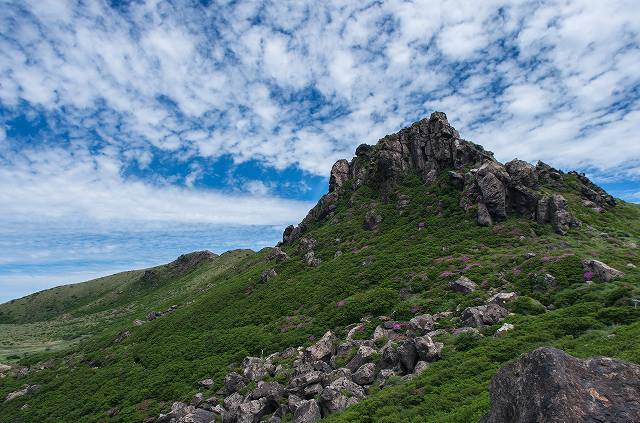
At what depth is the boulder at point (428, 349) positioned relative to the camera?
27234mm

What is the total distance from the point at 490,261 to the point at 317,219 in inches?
2149

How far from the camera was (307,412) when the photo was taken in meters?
24.7

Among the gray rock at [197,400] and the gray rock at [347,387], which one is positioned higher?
the gray rock at [347,387]

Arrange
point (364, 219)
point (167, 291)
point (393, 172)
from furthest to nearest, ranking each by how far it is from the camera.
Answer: point (167, 291) < point (393, 172) < point (364, 219)

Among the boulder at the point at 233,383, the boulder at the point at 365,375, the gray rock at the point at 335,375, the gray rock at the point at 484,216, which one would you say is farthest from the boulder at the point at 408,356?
the gray rock at the point at 484,216

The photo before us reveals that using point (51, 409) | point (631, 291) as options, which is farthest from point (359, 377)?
point (51, 409)

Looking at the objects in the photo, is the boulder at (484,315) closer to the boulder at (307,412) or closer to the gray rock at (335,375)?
the gray rock at (335,375)

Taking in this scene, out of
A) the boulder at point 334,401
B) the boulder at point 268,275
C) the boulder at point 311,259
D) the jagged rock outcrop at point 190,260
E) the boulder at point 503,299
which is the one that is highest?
the jagged rock outcrop at point 190,260

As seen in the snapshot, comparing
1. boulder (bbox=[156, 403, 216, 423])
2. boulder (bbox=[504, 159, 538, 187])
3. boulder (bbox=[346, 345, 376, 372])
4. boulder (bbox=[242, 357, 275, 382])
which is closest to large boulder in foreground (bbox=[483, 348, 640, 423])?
boulder (bbox=[346, 345, 376, 372])

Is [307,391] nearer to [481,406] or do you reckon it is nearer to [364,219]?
[481,406]

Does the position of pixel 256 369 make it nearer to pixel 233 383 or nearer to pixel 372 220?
pixel 233 383

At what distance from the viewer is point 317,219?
96688 millimetres

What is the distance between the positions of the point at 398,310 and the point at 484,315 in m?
11.3

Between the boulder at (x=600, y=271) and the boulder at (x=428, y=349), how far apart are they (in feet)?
66.9
